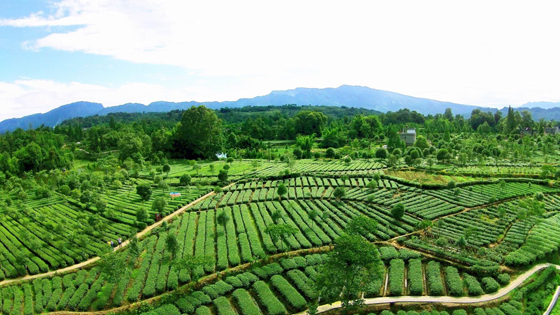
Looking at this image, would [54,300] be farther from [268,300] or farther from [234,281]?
[268,300]

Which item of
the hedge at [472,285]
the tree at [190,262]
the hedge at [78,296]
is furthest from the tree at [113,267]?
the hedge at [472,285]

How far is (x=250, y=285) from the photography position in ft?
89.4

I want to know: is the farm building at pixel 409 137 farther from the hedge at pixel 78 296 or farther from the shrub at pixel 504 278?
the hedge at pixel 78 296

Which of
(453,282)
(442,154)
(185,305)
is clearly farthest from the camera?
(442,154)

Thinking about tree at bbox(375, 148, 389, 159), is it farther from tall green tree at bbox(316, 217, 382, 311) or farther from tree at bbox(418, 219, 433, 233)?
tall green tree at bbox(316, 217, 382, 311)

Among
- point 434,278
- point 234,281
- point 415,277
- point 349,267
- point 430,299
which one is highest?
point 349,267

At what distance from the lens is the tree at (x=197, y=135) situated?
271 feet

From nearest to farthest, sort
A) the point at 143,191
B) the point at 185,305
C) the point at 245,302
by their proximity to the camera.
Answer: the point at 185,305
the point at 245,302
the point at 143,191

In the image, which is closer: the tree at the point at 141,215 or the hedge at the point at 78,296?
the hedge at the point at 78,296

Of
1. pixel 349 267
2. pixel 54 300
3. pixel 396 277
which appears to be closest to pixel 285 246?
pixel 396 277

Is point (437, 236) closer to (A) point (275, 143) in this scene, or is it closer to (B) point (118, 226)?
(B) point (118, 226)

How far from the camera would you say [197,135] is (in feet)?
272

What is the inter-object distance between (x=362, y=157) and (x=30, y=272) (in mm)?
70609

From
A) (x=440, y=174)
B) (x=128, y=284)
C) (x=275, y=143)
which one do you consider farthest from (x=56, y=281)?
(x=275, y=143)
